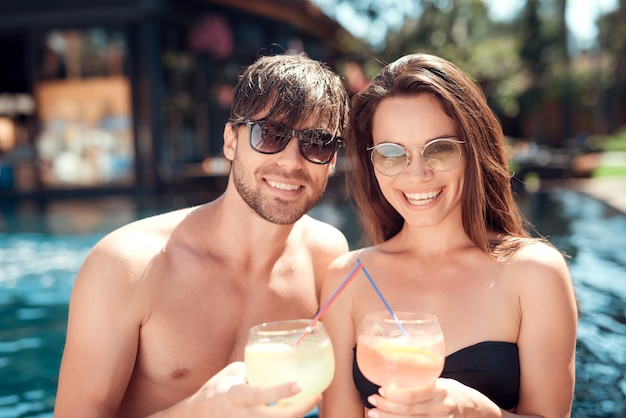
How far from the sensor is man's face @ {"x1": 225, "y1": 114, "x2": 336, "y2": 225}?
2285mm

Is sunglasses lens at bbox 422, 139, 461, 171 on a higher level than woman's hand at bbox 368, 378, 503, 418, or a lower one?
higher

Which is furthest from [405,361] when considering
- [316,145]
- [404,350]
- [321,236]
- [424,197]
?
[321,236]

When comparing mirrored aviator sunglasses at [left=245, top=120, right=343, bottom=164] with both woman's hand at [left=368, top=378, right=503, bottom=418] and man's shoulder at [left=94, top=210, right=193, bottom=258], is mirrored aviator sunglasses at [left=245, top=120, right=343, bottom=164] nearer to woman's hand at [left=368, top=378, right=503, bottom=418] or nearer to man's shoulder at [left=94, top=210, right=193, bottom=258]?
man's shoulder at [left=94, top=210, right=193, bottom=258]

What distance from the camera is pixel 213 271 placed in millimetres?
2426

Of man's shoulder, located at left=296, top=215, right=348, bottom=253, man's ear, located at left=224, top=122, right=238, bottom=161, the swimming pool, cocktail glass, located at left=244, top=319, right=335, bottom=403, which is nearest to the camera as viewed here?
→ cocktail glass, located at left=244, top=319, right=335, bottom=403

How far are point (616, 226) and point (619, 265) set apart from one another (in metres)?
1.98

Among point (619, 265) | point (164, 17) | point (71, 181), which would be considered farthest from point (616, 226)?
point (71, 181)

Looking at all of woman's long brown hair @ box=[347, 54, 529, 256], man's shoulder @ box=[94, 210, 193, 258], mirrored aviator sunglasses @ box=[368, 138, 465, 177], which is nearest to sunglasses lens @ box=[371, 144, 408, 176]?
mirrored aviator sunglasses @ box=[368, 138, 465, 177]

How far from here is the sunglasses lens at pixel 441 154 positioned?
6.75 feet

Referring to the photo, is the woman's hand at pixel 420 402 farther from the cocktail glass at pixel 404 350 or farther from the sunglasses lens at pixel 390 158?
the sunglasses lens at pixel 390 158

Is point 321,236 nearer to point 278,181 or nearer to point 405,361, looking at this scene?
point 278,181

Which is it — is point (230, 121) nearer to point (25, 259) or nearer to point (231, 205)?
point (231, 205)

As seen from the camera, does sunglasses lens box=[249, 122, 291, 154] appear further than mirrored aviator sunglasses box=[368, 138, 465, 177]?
Yes

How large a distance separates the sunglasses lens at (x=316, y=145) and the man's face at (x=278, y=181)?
0.06 feet
